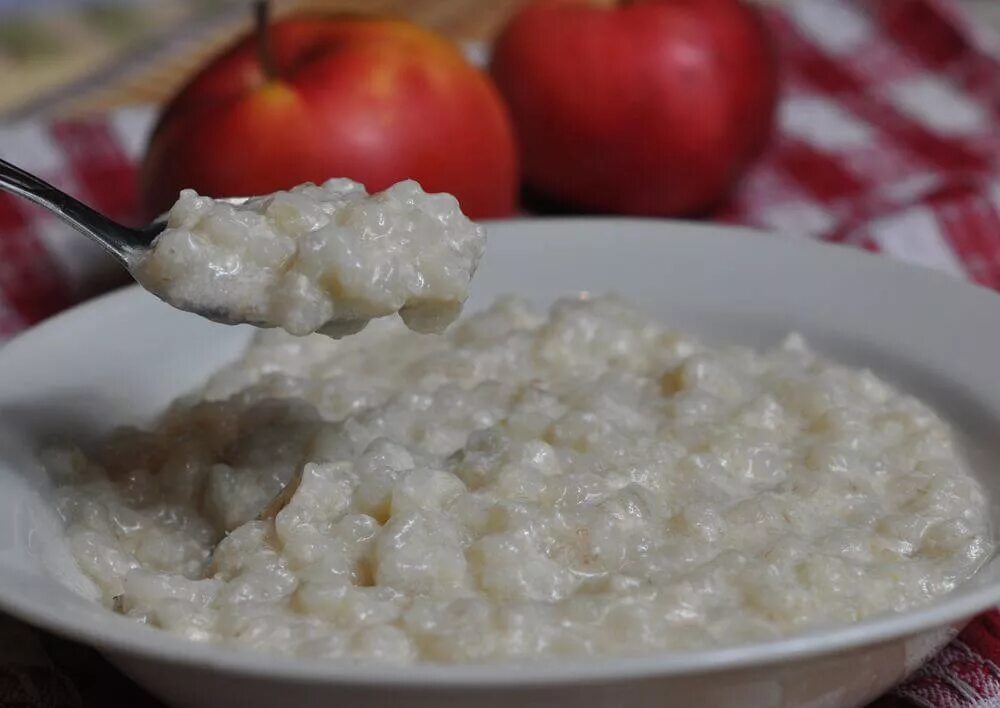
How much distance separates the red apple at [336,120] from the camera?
7.24 ft

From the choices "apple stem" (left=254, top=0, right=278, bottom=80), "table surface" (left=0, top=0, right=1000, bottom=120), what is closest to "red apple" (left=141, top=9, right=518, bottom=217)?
"apple stem" (left=254, top=0, right=278, bottom=80)

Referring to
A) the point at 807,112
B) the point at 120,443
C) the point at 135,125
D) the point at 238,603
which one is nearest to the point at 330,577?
the point at 238,603

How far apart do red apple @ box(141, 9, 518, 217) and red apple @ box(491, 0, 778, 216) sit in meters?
0.23

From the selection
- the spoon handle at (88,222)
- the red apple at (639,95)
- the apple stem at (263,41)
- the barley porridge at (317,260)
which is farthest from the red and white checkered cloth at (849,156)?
the barley porridge at (317,260)

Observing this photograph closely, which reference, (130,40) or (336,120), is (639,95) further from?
(130,40)

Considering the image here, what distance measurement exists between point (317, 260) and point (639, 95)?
1.33m

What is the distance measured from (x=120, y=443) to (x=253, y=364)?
240 millimetres

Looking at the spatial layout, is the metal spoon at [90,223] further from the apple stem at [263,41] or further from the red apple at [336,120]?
the apple stem at [263,41]

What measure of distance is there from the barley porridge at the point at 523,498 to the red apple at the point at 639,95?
86 cm

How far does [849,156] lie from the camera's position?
292cm

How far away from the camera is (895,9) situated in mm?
3352

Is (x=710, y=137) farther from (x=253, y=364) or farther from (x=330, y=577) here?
(x=330, y=577)

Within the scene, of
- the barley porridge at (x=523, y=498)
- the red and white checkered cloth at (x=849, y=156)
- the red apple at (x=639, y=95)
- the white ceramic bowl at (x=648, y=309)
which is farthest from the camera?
the red apple at (x=639, y=95)

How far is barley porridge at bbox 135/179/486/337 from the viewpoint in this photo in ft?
4.58
